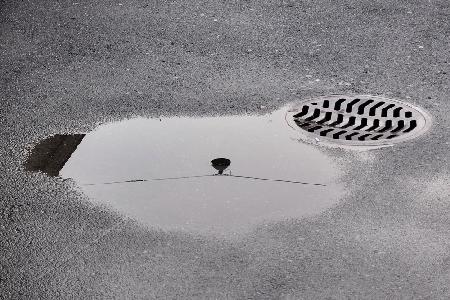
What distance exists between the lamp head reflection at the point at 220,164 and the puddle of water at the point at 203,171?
0.03m

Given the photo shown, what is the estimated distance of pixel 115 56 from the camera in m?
7.50

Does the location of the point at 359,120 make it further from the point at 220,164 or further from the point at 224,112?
the point at 220,164

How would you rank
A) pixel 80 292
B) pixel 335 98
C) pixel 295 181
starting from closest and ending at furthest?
pixel 80 292, pixel 295 181, pixel 335 98

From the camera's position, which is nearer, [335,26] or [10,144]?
[10,144]

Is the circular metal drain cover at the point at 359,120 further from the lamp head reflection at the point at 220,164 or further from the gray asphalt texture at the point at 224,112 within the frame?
the lamp head reflection at the point at 220,164

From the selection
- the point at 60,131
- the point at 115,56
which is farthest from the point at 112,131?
the point at 115,56

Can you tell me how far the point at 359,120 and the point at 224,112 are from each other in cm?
113

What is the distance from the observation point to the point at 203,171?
5.57m

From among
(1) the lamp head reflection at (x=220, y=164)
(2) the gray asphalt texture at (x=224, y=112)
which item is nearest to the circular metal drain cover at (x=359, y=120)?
(2) the gray asphalt texture at (x=224, y=112)

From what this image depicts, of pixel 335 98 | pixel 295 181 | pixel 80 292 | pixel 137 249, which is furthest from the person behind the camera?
pixel 335 98

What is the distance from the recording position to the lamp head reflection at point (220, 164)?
5.59m

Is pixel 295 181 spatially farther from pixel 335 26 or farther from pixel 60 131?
pixel 335 26

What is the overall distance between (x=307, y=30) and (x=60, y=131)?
299 centimetres

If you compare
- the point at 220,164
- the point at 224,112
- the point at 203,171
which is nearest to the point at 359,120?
the point at 224,112
